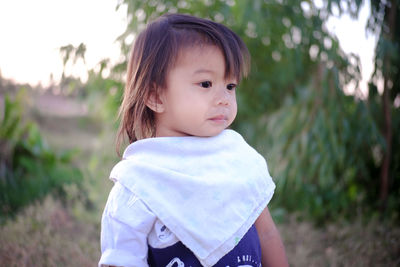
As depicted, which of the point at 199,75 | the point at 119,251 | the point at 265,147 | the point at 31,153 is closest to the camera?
the point at 119,251

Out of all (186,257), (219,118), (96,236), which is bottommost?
(96,236)

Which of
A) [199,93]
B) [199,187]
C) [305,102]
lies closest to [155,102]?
[199,93]

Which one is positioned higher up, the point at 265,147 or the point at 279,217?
the point at 265,147

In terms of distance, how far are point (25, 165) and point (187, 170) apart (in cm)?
276

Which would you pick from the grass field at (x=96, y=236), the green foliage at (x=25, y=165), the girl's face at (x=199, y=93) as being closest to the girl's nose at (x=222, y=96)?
the girl's face at (x=199, y=93)

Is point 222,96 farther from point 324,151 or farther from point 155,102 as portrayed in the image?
point 324,151

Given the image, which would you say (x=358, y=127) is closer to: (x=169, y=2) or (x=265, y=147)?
(x=265, y=147)

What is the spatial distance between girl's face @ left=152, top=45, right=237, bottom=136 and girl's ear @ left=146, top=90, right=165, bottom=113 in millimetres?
15

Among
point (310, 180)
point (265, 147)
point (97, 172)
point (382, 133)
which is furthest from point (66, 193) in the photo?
point (382, 133)

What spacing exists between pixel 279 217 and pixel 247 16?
145cm

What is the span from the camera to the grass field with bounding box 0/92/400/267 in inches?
78.4

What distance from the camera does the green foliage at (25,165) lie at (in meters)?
2.94

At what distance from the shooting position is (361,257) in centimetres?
207

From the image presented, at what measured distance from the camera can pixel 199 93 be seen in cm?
115
